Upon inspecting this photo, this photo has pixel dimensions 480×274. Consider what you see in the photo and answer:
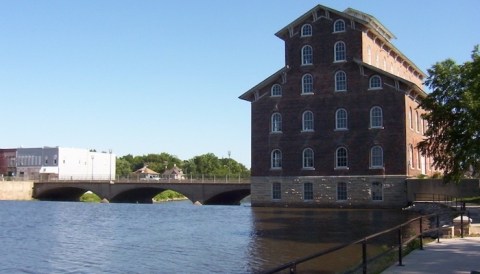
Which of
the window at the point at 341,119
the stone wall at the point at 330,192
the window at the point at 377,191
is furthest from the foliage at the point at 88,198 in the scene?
the window at the point at 377,191

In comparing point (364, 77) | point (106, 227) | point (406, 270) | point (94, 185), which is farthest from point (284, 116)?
point (406, 270)

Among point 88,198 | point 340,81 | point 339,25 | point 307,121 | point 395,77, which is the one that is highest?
point 339,25

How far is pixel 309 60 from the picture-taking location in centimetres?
5472

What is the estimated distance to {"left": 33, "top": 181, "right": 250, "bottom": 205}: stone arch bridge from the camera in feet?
227

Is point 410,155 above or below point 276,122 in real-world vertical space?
below

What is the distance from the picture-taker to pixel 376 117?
2039 inches

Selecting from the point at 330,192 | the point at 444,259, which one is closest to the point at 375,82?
the point at 330,192

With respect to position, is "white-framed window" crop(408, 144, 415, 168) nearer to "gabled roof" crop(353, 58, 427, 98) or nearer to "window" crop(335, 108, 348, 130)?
"gabled roof" crop(353, 58, 427, 98)

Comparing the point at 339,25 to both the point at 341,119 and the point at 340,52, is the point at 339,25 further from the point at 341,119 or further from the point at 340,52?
the point at 341,119

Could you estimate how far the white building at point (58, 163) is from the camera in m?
111

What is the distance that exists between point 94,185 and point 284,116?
118ft

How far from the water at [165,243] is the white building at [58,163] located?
248 feet

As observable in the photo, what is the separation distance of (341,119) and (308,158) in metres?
5.00

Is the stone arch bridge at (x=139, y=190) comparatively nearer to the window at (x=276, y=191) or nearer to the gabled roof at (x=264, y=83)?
the window at (x=276, y=191)
